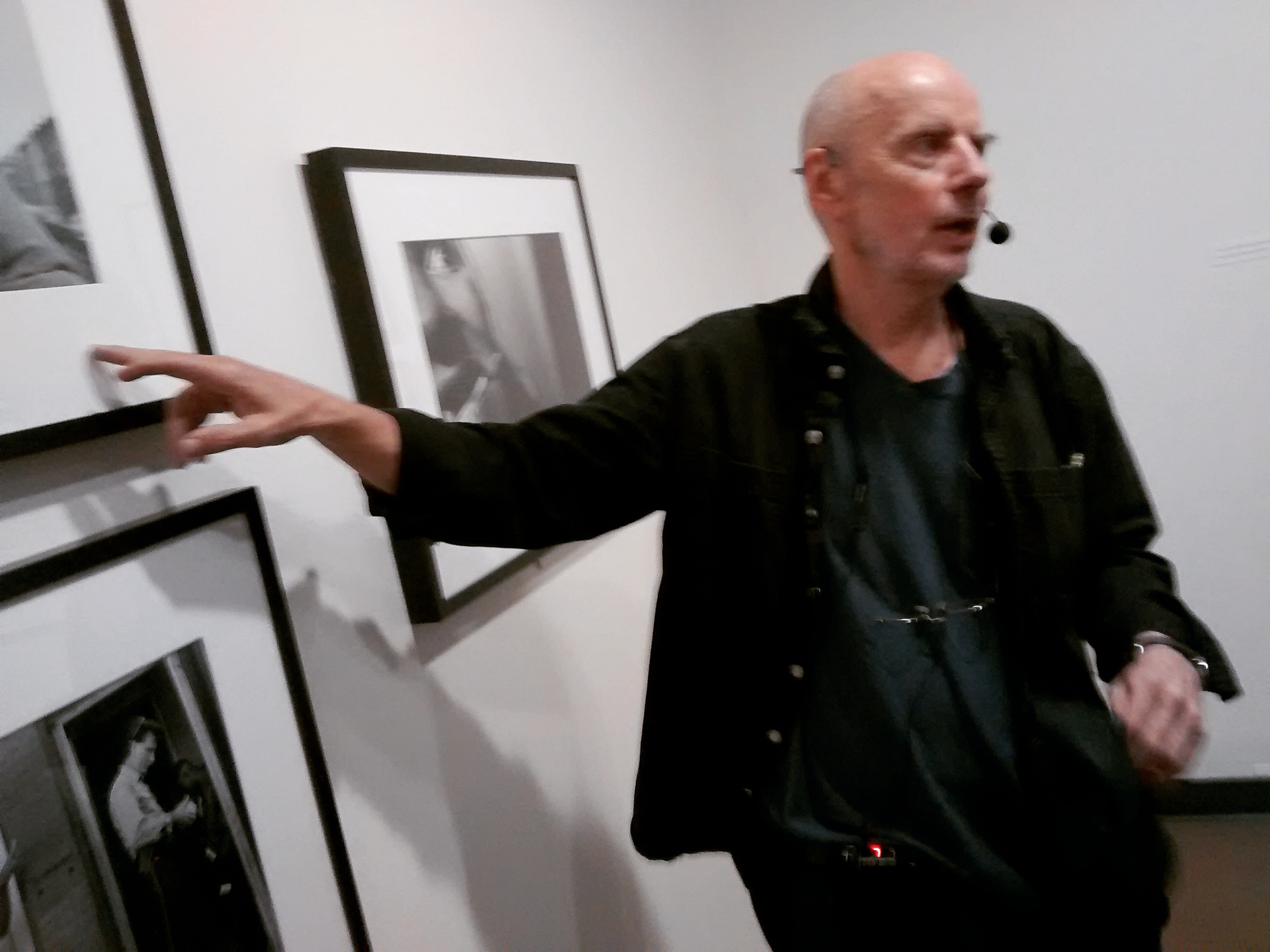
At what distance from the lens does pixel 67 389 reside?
1.82ft

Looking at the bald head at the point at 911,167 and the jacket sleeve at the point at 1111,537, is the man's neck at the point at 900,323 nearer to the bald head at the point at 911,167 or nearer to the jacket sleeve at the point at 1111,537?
the bald head at the point at 911,167

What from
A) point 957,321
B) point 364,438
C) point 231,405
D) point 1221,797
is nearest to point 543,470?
point 364,438

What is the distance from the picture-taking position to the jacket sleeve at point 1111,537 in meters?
0.98

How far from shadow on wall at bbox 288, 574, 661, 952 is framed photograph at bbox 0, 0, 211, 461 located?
0.25m

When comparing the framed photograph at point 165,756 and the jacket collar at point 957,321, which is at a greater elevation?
the jacket collar at point 957,321

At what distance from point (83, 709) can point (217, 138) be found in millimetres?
453

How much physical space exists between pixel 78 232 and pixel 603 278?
0.97 m

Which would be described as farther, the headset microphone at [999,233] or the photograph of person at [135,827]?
the headset microphone at [999,233]

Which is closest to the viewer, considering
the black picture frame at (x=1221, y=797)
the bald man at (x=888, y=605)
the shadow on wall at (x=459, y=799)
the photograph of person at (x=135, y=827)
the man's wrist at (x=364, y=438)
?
the photograph of person at (x=135, y=827)

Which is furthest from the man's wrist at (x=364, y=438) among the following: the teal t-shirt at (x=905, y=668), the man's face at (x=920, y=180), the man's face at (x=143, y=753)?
the man's face at (x=920, y=180)

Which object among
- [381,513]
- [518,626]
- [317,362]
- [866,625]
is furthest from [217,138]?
[866,625]

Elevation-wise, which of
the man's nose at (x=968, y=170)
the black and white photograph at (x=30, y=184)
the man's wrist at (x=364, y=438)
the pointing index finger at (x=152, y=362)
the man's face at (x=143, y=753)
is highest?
the black and white photograph at (x=30, y=184)

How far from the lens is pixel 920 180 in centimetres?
95

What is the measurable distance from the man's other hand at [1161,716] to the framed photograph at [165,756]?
2.34ft
